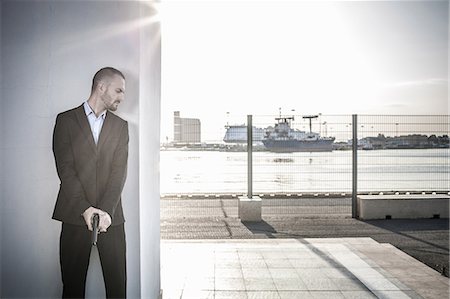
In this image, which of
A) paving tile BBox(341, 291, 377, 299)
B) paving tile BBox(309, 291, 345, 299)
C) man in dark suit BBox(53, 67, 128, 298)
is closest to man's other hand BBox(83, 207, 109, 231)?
man in dark suit BBox(53, 67, 128, 298)

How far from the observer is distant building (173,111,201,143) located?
790 cm

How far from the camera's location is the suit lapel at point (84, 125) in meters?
2.80

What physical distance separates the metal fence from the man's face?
17.7ft

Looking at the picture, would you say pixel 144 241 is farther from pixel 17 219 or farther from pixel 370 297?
pixel 370 297

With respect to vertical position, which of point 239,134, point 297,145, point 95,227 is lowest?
point 95,227

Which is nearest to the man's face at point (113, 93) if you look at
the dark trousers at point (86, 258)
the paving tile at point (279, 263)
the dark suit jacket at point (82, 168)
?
the dark suit jacket at point (82, 168)

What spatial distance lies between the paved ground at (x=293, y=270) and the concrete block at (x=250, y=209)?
1.54 meters

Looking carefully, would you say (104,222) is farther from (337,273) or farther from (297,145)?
(297,145)

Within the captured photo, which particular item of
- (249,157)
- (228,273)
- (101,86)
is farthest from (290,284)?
(249,157)

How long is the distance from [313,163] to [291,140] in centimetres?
81

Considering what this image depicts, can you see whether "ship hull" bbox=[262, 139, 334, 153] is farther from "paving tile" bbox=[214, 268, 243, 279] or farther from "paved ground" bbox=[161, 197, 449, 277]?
"paving tile" bbox=[214, 268, 243, 279]

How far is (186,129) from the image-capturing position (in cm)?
846

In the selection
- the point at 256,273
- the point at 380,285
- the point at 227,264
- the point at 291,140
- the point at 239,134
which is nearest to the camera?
the point at 380,285

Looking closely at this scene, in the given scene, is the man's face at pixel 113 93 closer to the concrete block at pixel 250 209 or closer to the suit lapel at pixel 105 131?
the suit lapel at pixel 105 131
